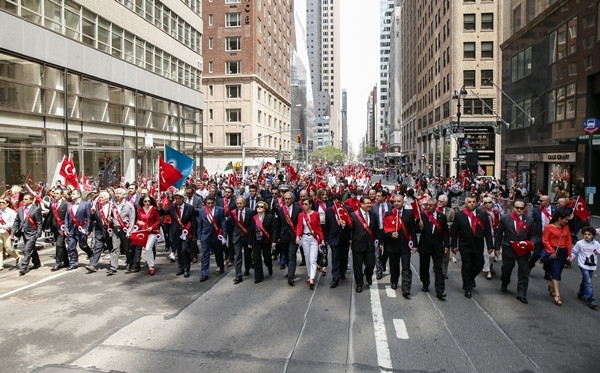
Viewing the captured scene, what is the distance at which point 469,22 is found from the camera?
161ft

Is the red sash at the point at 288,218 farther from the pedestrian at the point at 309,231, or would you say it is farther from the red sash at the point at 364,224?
the red sash at the point at 364,224

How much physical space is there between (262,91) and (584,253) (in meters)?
59.0

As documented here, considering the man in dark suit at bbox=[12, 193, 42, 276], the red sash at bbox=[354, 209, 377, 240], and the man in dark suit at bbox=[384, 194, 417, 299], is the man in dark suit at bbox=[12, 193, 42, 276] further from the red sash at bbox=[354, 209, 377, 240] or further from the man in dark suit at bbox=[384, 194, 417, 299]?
the man in dark suit at bbox=[384, 194, 417, 299]

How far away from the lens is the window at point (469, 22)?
1928 inches

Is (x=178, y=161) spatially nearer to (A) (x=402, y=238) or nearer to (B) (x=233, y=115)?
(A) (x=402, y=238)

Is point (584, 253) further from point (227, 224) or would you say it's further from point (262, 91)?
point (262, 91)

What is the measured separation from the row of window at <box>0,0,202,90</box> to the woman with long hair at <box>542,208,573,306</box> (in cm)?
2052

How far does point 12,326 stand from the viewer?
6945 mm

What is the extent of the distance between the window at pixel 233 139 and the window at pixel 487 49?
3078 centimetres

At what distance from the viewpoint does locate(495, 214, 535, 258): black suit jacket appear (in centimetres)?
842

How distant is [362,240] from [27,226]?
7.72 m

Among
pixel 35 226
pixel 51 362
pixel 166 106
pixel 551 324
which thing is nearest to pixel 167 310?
pixel 51 362

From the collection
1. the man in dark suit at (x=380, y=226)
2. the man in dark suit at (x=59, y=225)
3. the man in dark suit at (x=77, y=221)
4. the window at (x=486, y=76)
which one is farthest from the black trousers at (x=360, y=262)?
the window at (x=486, y=76)

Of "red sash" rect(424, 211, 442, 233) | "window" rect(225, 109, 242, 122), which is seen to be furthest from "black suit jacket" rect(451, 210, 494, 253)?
"window" rect(225, 109, 242, 122)
